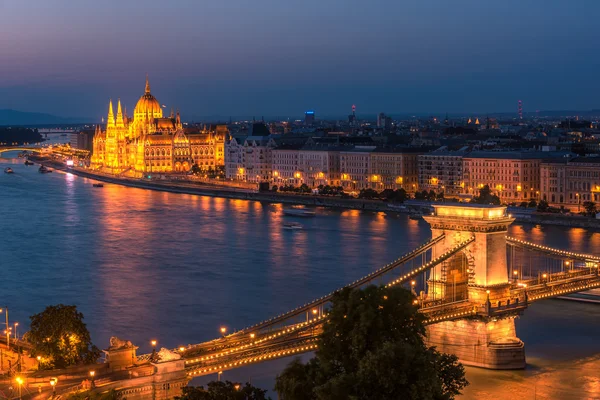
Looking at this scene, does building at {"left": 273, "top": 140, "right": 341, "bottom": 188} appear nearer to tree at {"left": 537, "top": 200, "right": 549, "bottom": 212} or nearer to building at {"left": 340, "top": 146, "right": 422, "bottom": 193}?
building at {"left": 340, "top": 146, "right": 422, "bottom": 193}

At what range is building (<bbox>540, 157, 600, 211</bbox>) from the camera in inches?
1113

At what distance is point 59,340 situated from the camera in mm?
8820

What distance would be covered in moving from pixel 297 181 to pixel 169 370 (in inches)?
1280

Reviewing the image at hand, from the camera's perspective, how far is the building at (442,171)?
3362 cm

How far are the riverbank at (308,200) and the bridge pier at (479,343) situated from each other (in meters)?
11.3

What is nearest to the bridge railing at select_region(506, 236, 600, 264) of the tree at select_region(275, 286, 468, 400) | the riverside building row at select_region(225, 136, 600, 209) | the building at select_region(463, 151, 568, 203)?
the tree at select_region(275, 286, 468, 400)

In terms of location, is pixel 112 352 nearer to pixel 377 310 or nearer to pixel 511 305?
pixel 377 310

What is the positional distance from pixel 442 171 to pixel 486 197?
5.33 meters

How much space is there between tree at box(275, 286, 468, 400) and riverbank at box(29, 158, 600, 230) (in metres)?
14.9

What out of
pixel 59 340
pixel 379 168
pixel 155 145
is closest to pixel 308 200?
pixel 379 168

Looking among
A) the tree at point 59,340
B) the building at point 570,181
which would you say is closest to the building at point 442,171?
the building at point 570,181

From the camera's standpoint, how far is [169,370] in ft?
26.5

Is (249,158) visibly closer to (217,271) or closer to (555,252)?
(217,271)

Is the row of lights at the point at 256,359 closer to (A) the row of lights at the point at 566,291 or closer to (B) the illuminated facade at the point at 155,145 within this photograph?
(A) the row of lights at the point at 566,291
